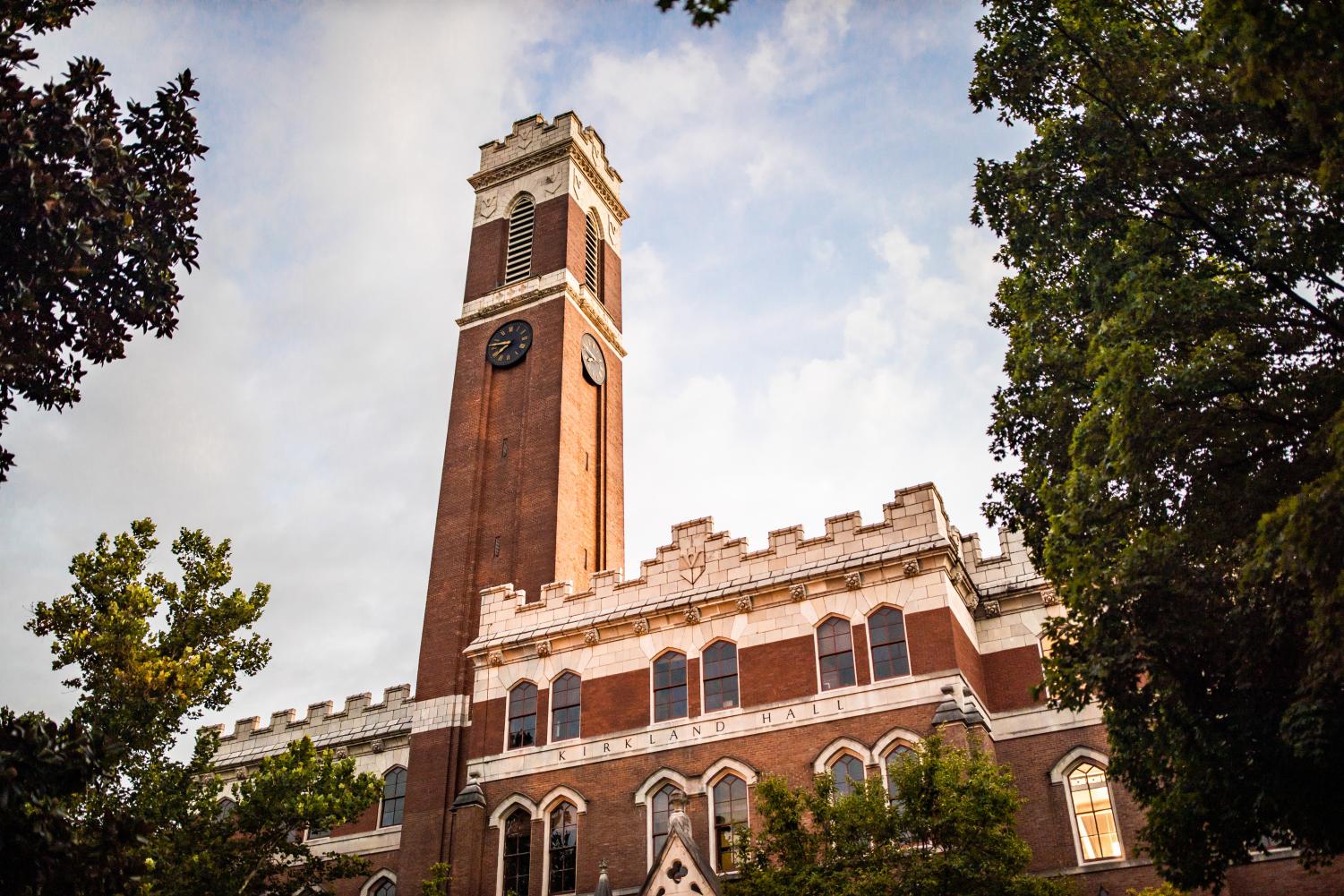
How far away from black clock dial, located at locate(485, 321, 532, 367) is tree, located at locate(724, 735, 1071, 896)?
22.1 m

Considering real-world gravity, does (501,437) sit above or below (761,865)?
above

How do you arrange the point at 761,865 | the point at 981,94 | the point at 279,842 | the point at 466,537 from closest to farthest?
the point at 981,94, the point at 761,865, the point at 279,842, the point at 466,537

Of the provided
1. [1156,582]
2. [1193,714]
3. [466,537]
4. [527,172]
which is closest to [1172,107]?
[1156,582]

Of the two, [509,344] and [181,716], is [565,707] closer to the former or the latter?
[181,716]

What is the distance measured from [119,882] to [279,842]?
9.90 meters

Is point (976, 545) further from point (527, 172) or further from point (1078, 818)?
point (527, 172)

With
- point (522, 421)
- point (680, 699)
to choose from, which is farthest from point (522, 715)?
point (522, 421)

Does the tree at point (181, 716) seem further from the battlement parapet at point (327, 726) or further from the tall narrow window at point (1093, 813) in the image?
the tall narrow window at point (1093, 813)

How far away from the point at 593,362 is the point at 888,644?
1889 cm

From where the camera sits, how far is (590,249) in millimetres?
44719

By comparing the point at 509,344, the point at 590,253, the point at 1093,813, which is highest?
the point at 590,253

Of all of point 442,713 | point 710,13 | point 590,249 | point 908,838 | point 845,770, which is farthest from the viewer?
point 590,249

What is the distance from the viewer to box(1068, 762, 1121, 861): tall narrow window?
2334cm

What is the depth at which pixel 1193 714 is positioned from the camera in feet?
47.0
